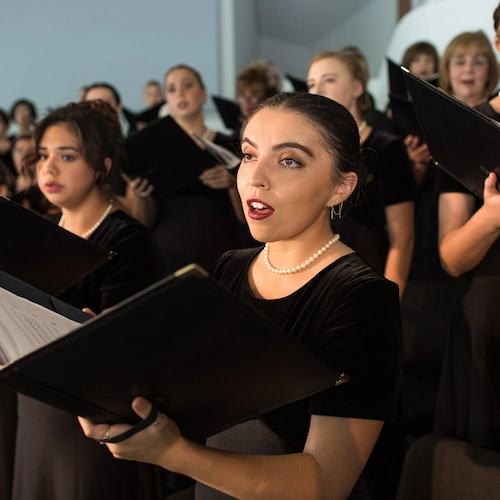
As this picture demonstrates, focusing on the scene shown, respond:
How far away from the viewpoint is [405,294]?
249 centimetres

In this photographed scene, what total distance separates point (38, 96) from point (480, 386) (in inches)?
240

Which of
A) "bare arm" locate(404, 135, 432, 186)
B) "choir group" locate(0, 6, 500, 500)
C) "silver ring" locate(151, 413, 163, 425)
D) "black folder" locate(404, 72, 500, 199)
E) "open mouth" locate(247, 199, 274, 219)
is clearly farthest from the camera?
"bare arm" locate(404, 135, 432, 186)

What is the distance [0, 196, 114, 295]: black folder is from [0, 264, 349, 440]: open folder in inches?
30.7

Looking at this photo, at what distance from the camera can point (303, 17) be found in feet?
33.7

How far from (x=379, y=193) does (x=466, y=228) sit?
→ 0.61m

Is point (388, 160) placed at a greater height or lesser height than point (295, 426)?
greater

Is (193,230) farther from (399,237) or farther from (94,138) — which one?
(399,237)

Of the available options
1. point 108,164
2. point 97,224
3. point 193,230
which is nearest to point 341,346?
point 97,224

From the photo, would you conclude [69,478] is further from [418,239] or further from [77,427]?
[418,239]

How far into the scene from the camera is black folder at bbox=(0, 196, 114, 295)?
1679mm

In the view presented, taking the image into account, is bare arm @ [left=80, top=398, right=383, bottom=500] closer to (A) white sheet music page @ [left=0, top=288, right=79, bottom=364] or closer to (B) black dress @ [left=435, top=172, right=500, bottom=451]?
(A) white sheet music page @ [left=0, top=288, right=79, bottom=364]

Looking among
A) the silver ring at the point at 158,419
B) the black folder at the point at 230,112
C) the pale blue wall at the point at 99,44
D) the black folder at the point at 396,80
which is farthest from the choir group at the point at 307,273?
the pale blue wall at the point at 99,44

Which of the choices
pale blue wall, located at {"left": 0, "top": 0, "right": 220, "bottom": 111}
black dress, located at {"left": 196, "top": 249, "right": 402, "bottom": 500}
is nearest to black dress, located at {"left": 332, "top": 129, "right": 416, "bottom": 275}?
black dress, located at {"left": 196, "top": 249, "right": 402, "bottom": 500}

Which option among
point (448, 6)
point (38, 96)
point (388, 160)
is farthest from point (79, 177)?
point (38, 96)
